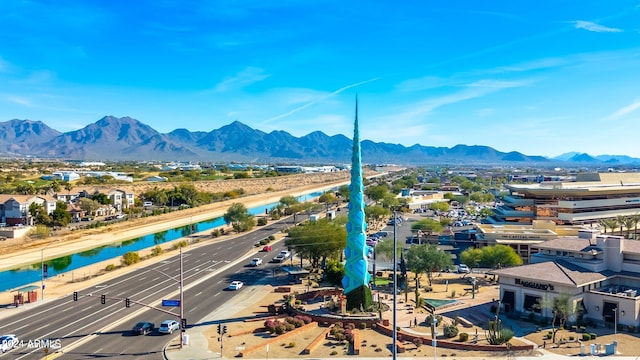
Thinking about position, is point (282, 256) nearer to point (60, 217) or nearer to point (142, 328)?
point (142, 328)

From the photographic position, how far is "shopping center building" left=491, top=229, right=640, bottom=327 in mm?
45969

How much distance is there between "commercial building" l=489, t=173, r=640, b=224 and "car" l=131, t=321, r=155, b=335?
248 feet

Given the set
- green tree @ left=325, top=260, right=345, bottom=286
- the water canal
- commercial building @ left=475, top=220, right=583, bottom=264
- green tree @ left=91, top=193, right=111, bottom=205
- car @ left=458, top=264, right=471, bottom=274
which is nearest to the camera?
green tree @ left=325, top=260, right=345, bottom=286

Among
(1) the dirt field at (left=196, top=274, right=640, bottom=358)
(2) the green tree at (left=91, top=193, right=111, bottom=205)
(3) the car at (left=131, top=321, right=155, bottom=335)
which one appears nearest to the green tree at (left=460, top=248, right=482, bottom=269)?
(1) the dirt field at (left=196, top=274, right=640, bottom=358)

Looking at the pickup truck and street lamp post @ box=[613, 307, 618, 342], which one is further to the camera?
the pickup truck

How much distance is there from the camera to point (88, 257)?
8594 centimetres

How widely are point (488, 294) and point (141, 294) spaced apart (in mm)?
38542

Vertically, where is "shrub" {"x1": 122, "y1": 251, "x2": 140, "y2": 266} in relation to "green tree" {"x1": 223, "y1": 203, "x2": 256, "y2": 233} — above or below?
below

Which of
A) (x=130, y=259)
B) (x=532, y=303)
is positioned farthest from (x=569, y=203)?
(x=130, y=259)

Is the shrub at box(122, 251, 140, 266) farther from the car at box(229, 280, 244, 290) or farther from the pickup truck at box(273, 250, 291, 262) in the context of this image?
the car at box(229, 280, 244, 290)

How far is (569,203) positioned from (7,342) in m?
90.7

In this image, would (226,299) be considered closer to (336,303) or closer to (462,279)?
(336,303)

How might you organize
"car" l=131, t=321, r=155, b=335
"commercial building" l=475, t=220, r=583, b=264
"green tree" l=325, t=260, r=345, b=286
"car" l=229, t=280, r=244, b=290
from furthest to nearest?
"commercial building" l=475, t=220, r=583, b=264 < "car" l=229, t=280, r=244, b=290 < "green tree" l=325, t=260, r=345, b=286 < "car" l=131, t=321, r=155, b=335

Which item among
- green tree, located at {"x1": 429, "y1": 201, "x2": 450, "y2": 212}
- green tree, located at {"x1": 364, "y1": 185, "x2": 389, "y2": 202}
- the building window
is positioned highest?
green tree, located at {"x1": 364, "y1": 185, "x2": 389, "y2": 202}
